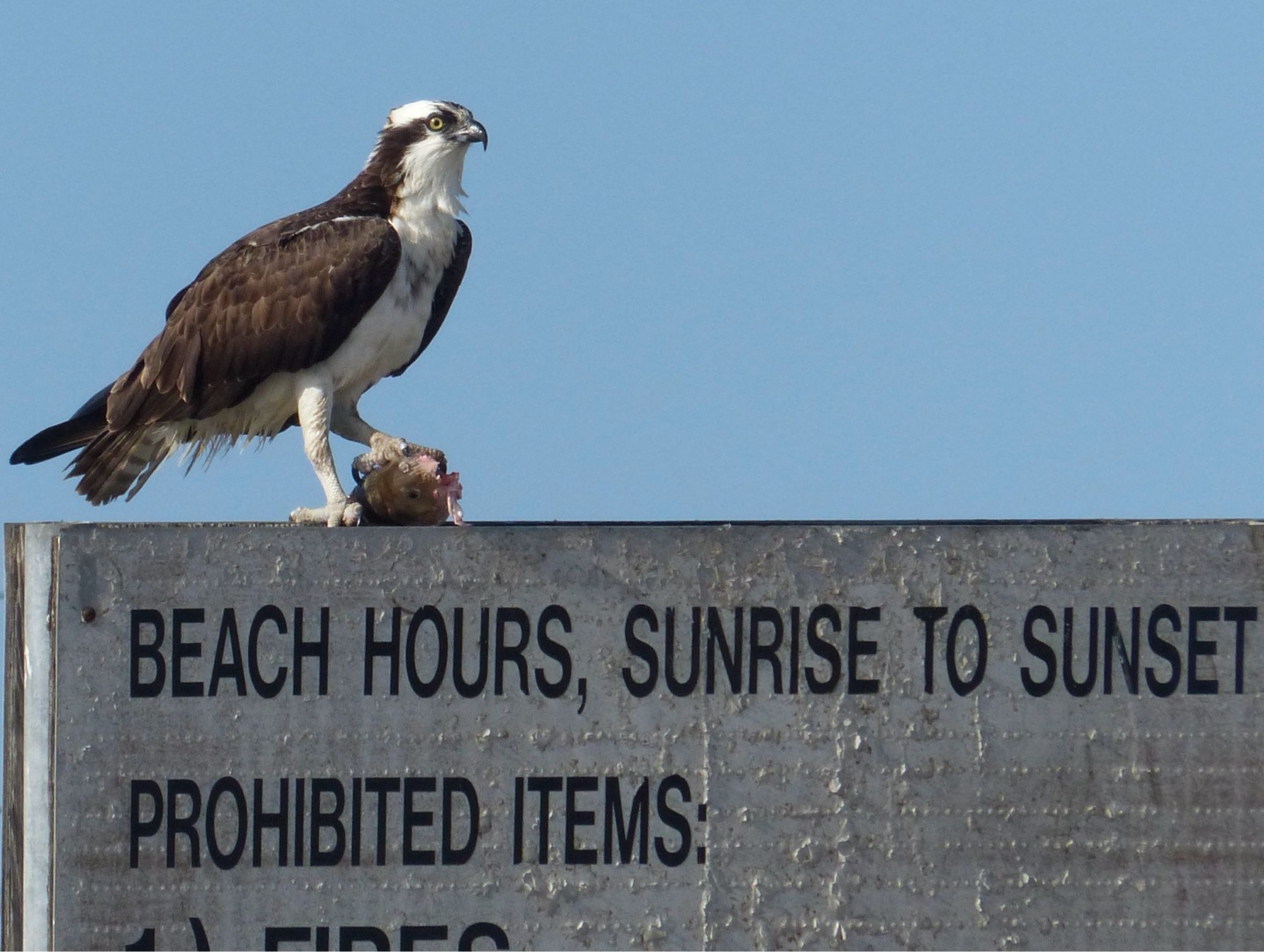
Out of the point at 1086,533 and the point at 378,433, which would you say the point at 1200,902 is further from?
the point at 378,433

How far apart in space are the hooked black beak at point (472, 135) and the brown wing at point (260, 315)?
1.62 feet

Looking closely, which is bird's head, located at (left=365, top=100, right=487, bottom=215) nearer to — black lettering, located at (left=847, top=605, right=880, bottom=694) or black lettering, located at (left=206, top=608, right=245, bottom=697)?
black lettering, located at (left=206, top=608, right=245, bottom=697)

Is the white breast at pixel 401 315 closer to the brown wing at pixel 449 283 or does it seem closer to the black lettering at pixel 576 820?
the brown wing at pixel 449 283

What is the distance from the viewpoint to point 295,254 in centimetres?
581

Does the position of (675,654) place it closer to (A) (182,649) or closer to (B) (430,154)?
(A) (182,649)

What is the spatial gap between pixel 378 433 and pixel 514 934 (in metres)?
2.28

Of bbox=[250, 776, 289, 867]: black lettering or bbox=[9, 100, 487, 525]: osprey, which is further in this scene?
bbox=[9, 100, 487, 525]: osprey

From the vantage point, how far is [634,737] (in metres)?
4.06

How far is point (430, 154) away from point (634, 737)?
2896 mm

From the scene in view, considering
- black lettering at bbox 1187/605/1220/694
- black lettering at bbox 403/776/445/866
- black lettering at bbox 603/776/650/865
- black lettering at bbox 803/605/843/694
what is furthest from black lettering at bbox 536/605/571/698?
black lettering at bbox 1187/605/1220/694

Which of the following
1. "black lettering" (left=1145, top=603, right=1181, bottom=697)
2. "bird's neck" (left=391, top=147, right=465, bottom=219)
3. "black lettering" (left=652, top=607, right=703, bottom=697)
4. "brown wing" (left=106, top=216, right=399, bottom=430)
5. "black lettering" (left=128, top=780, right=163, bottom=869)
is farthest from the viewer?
"bird's neck" (left=391, top=147, right=465, bottom=219)

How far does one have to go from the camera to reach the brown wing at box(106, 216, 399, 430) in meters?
5.72

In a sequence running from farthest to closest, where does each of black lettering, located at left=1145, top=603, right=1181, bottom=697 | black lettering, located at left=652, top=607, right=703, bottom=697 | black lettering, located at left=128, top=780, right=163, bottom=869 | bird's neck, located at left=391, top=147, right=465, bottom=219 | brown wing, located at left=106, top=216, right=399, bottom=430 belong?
bird's neck, located at left=391, top=147, right=465, bottom=219 → brown wing, located at left=106, top=216, right=399, bottom=430 → black lettering, located at left=1145, top=603, right=1181, bottom=697 → black lettering, located at left=652, top=607, right=703, bottom=697 → black lettering, located at left=128, top=780, right=163, bottom=869

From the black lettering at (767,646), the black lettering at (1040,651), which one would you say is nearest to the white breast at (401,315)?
the black lettering at (767,646)
